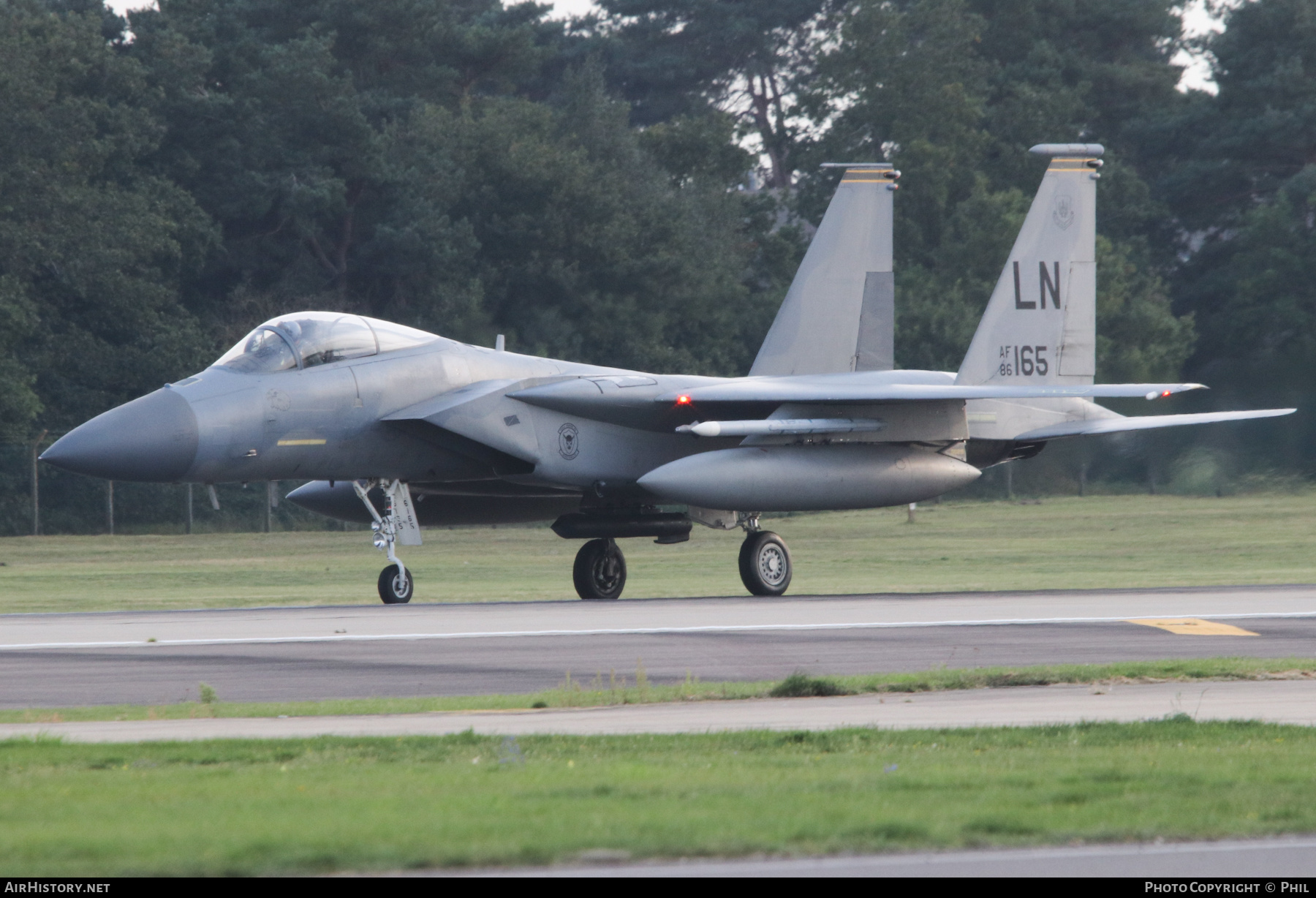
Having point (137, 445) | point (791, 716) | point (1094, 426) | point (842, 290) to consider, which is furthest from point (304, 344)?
point (791, 716)

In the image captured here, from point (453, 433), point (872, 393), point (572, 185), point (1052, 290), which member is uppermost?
point (572, 185)

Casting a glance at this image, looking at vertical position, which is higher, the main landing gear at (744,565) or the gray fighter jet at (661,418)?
the gray fighter jet at (661,418)

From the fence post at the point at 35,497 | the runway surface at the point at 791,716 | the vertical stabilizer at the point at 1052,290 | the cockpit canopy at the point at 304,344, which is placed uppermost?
the vertical stabilizer at the point at 1052,290

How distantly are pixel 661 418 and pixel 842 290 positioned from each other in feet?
14.0

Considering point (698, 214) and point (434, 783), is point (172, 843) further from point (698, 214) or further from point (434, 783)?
point (698, 214)

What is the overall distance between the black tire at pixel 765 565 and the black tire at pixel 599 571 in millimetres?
1440

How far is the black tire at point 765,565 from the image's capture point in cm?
2077

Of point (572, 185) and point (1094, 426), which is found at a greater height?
point (572, 185)

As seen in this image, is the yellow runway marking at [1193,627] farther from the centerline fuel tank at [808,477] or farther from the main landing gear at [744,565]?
the main landing gear at [744,565]

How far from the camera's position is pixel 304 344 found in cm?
1870

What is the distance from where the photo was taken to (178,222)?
45594mm

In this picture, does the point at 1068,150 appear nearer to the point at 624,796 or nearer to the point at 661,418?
the point at 661,418

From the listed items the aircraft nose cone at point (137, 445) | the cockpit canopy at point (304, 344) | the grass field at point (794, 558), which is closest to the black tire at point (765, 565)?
the grass field at point (794, 558)

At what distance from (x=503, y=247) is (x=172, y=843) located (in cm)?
4397
